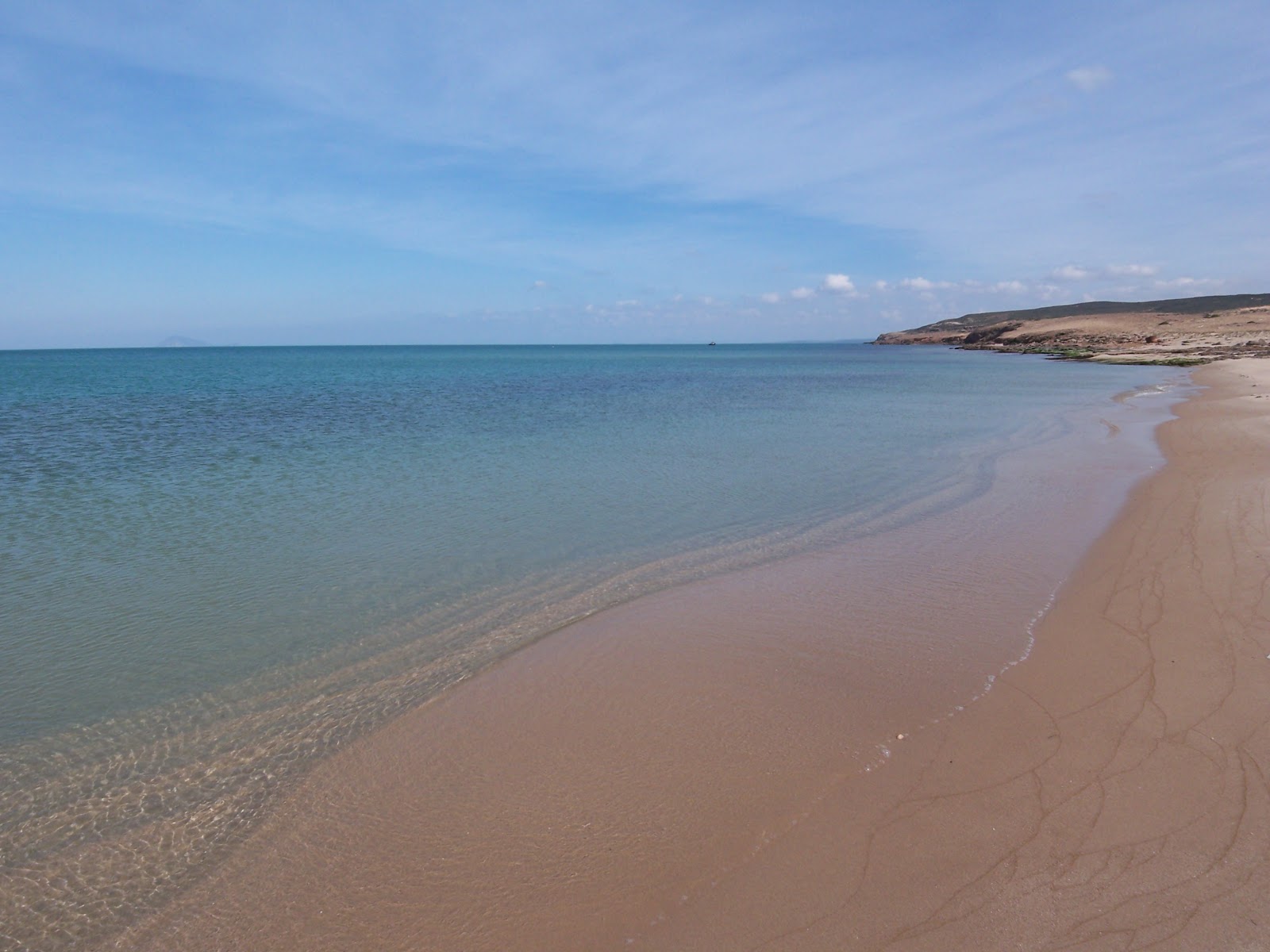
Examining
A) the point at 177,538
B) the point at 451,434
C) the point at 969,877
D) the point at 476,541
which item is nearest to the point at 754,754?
the point at 969,877

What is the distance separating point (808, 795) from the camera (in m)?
4.79

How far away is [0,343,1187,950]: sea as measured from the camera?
16.2 ft

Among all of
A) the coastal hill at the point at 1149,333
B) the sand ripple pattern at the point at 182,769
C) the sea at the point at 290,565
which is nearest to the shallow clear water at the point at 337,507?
the sea at the point at 290,565

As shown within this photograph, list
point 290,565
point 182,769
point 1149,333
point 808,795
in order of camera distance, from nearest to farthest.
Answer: point 808,795 → point 182,769 → point 290,565 → point 1149,333

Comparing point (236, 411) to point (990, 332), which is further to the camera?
point (990, 332)

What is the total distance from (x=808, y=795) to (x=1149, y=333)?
96.7 m

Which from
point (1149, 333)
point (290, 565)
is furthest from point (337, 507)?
→ point (1149, 333)

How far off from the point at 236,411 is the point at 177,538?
72.6 ft

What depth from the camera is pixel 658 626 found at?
7.70 m

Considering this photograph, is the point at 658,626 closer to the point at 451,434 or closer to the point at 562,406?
the point at 451,434

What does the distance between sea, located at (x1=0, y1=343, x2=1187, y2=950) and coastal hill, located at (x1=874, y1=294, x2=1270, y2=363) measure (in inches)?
1790

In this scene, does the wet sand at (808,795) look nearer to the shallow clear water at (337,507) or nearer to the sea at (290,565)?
the sea at (290,565)

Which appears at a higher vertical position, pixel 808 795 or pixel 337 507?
pixel 337 507

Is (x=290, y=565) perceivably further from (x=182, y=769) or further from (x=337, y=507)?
(x=182, y=769)
